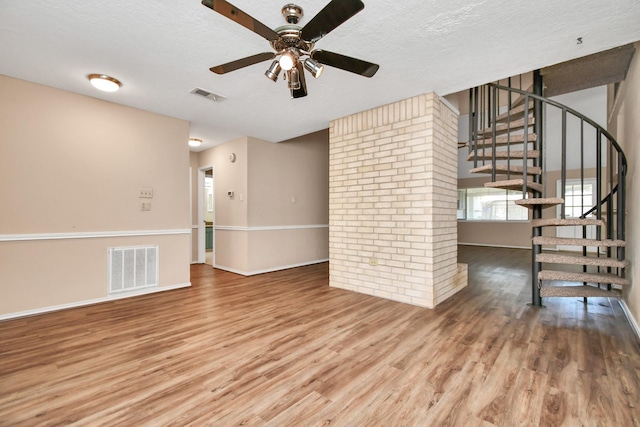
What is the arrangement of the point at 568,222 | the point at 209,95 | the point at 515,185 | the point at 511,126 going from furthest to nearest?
1. the point at 511,126
2. the point at 209,95
3. the point at 515,185
4. the point at 568,222

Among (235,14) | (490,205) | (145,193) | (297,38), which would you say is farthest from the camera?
(490,205)

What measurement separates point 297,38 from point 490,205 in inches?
371

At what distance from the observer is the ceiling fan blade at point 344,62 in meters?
2.02

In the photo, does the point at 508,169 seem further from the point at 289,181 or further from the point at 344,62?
the point at 289,181

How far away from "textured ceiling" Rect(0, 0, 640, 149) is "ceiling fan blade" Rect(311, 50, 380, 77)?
0.28 m

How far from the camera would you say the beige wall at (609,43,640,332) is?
2721 mm

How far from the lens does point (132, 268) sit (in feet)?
12.5

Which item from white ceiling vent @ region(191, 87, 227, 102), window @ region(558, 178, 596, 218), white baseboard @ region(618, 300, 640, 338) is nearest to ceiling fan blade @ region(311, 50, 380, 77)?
white ceiling vent @ region(191, 87, 227, 102)

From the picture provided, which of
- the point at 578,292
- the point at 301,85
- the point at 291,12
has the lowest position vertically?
the point at 578,292

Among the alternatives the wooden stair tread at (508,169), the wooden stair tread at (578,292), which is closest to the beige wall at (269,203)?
the wooden stair tread at (508,169)

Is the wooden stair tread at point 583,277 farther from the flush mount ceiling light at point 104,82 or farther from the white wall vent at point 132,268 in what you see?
the flush mount ceiling light at point 104,82

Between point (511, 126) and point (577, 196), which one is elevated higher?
point (511, 126)

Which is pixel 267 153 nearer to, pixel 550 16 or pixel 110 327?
pixel 110 327

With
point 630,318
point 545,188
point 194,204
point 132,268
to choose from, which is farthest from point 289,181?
point 630,318
